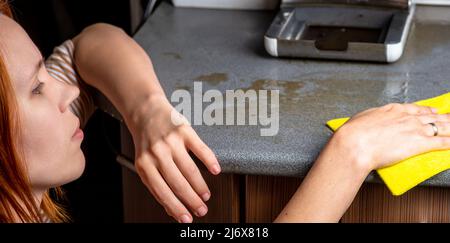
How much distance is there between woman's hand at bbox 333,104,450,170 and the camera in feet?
3.86

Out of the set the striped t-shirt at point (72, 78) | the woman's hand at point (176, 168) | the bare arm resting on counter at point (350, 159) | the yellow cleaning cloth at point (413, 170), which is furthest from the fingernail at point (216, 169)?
the striped t-shirt at point (72, 78)

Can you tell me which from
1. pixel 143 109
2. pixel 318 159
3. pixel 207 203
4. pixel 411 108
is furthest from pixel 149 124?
pixel 411 108

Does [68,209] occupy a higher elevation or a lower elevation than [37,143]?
lower

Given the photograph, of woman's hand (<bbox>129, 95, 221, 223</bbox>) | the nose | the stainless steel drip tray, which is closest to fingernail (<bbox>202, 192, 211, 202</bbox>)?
woman's hand (<bbox>129, 95, 221, 223</bbox>)

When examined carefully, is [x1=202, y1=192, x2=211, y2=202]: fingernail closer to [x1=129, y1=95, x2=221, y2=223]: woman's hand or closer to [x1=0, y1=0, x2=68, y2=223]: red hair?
[x1=129, y1=95, x2=221, y2=223]: woman's hand

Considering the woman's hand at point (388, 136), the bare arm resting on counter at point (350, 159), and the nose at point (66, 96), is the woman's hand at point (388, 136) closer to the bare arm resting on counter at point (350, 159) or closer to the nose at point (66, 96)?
the bare arm resting on counter at point (350, 159)

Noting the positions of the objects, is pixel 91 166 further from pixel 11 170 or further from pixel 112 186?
pixel 11 170

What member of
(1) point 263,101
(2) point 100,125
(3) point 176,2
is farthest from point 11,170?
(2) point 100,125

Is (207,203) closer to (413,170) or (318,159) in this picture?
(318,159)

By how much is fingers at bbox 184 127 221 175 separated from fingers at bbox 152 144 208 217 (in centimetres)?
3

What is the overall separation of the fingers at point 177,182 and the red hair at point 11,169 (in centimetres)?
19

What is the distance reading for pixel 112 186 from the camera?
7.39 ft

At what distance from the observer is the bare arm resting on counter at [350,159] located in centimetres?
117

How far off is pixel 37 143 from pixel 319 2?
0.66 meters
